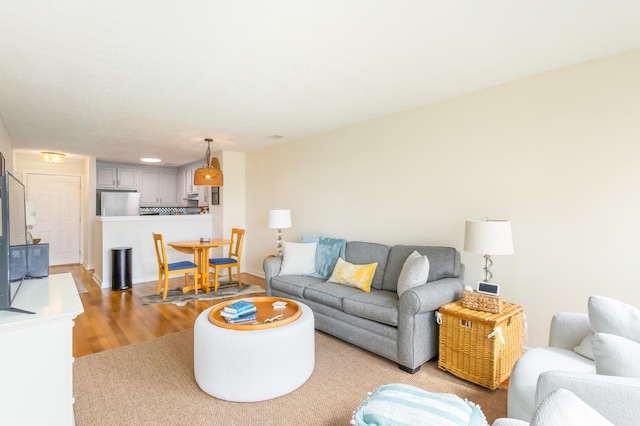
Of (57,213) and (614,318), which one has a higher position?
(57,213)

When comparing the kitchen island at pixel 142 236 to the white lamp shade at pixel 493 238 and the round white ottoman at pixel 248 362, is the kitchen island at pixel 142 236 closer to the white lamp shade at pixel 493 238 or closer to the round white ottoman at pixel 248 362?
the round white ottoman at pixel 248 362

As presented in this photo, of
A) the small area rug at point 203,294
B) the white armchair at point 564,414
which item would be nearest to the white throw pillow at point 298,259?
the small area rug at point 203,294

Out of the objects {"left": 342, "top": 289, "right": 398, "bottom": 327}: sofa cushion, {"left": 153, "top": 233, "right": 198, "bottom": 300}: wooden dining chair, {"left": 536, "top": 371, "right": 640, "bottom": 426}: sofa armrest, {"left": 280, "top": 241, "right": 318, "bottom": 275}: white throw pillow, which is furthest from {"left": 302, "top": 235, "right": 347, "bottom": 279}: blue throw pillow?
{"left": 536, "top": 371, "right": 640, "bottom": 426}: sofa armrest

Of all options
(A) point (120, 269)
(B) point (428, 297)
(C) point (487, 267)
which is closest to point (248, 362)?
(B) point (428, 297)

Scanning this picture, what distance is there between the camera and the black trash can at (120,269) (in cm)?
507

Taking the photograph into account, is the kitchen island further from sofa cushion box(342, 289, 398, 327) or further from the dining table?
sofa cushion box(342, 289, 398, 327)

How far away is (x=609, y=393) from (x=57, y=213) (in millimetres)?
8833

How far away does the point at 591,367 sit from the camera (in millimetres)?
1691

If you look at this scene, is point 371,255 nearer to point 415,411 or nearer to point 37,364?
point 415,411

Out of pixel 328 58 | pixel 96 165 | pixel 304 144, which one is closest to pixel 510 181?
pixel 328 58

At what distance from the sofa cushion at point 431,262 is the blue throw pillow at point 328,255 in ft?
2.27

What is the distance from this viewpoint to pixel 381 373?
2.54m

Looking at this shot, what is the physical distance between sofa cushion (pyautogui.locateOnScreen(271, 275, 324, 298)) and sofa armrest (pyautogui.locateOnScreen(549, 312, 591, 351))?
2194mm

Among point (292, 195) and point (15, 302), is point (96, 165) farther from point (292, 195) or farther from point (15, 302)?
point (15, 302)
